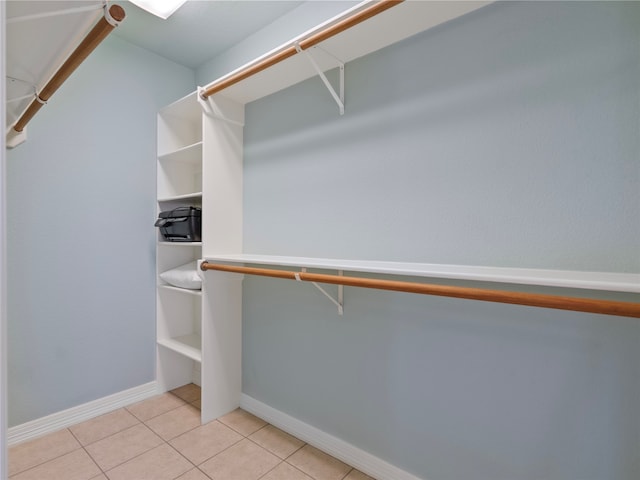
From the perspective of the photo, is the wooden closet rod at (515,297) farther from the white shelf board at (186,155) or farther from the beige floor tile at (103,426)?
the beige floor tile at (103,426)

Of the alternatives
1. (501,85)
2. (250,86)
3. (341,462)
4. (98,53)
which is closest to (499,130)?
(501,85)

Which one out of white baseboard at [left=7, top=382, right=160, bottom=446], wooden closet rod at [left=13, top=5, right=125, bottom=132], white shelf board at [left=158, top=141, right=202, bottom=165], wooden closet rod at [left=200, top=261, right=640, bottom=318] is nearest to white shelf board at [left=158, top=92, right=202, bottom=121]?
white shelf board at [left=158, top=141, right=202, bottom=165]

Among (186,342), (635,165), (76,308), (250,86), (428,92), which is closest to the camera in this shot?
(635,165)

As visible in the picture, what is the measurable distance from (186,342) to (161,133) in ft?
5.02

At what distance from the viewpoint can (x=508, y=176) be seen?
117 centimetres

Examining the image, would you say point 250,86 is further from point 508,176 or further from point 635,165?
point 635,165

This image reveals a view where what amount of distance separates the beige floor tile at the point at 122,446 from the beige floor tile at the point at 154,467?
49 millimetres

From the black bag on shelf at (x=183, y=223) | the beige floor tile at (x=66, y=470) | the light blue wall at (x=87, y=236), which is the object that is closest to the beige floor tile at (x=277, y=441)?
the beige floor tile at (x=66, y=470)

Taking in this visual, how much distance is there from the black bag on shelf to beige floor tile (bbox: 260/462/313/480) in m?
1.34

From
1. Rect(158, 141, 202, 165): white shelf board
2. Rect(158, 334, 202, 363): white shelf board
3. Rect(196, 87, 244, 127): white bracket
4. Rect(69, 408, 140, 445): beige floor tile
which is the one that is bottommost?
Rect(69, 408, 140, 445): beige floor tile

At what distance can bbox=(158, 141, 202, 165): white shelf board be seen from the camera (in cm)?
208

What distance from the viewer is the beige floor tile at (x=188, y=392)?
225 centimetres

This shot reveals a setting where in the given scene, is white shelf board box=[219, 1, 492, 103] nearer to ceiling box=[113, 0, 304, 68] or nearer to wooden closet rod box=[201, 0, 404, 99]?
wooden closet rod box=[201, 0, 404, 99]

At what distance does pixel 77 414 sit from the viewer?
6.38ft
